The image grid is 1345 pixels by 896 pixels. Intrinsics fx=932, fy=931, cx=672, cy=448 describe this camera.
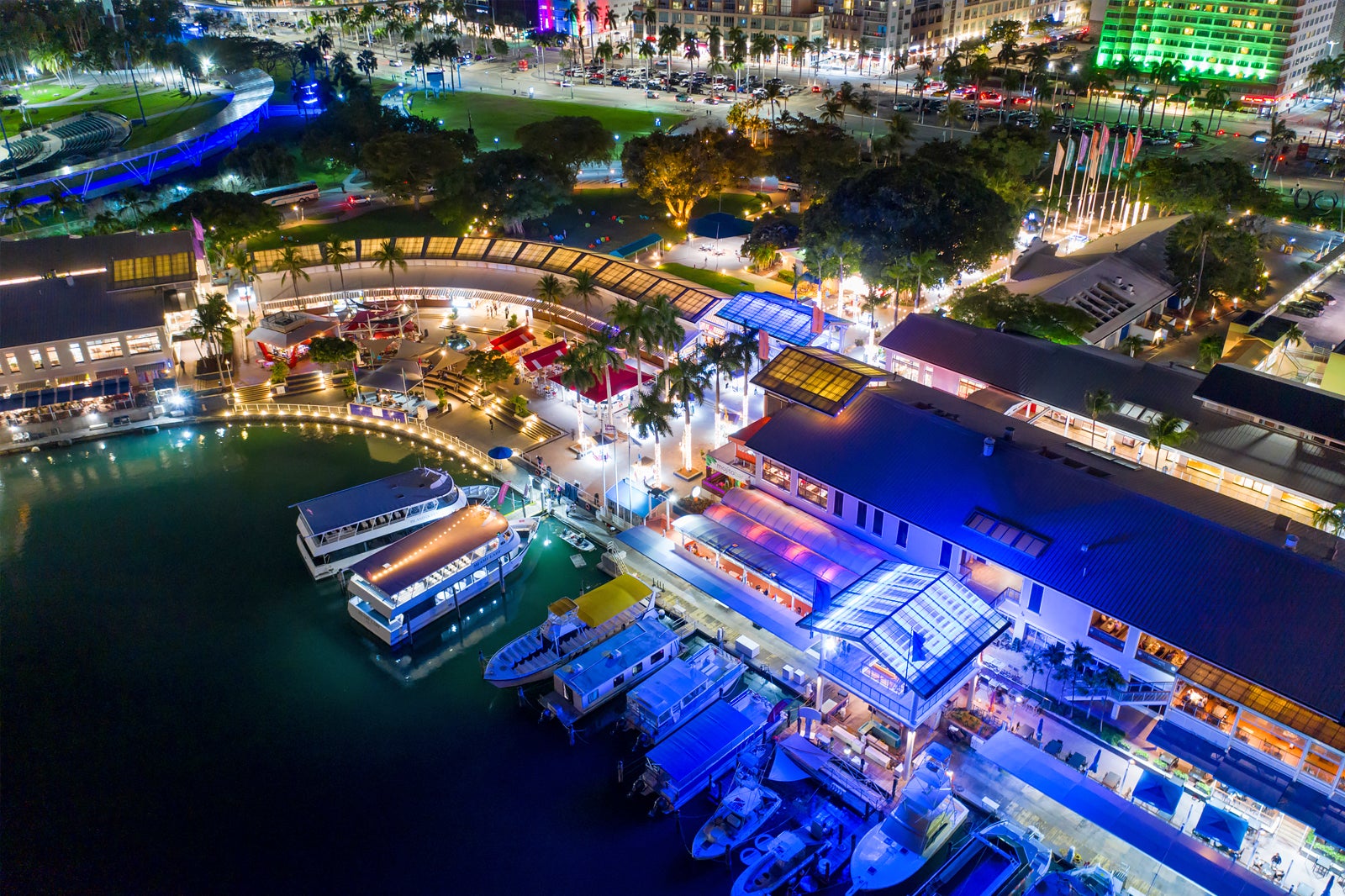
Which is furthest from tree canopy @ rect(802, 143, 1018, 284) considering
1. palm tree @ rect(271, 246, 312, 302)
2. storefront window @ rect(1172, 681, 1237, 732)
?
storefront window @ rect(1172, 681, 1237, 732)

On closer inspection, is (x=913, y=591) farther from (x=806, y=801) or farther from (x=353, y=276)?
(x=353, y=276)

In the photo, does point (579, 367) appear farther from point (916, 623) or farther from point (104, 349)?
point (104, 349)

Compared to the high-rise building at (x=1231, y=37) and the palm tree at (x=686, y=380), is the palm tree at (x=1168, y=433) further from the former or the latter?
the high-rise building at (x=1231, y=37)

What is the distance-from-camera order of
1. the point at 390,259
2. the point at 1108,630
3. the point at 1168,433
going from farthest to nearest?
the point at 390,259
the point at 1168,433
the point at 1108,630

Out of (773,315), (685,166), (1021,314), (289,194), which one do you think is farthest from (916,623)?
(289,194)

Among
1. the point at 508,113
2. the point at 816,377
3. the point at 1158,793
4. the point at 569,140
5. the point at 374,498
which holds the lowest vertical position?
the point at 1158,793

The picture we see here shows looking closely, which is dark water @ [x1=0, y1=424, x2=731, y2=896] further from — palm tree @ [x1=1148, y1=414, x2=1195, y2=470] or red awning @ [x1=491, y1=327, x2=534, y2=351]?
palm tree @ [x1=1148, y1=414, x2=1195, y2=470]
